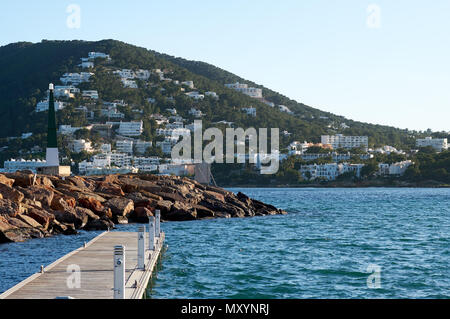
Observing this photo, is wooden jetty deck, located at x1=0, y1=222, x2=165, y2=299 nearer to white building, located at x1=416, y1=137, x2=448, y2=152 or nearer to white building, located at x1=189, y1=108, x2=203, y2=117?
white building, located at x1=189, y1=108, x2=203, y2=117

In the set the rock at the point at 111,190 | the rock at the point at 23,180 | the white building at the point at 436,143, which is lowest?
the rock at the point at 111,190

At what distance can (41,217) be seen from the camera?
28.6 meters

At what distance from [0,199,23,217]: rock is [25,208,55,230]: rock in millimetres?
938

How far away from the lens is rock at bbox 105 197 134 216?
35.3m

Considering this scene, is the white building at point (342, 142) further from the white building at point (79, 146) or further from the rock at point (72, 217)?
the rock at point (72, 217)

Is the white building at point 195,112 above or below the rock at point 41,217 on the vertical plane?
above

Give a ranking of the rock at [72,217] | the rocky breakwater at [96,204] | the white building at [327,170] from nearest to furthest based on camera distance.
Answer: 1. the rocky breakwater at [96,204]
2. the rock at [72,217]
3. the white building at [327,170]

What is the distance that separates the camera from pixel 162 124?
172 m

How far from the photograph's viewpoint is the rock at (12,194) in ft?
93.7

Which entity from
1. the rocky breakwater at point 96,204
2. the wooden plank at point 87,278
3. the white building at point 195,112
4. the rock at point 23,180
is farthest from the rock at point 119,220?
the white building at point 195,112

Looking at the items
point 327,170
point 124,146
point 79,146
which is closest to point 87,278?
point 79,146

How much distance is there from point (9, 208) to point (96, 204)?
8.55 meters

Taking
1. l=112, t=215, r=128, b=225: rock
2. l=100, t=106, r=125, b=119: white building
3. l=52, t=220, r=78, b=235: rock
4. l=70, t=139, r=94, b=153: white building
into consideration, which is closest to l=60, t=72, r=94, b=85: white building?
l=100, t=106, r=125, b=119: white building
